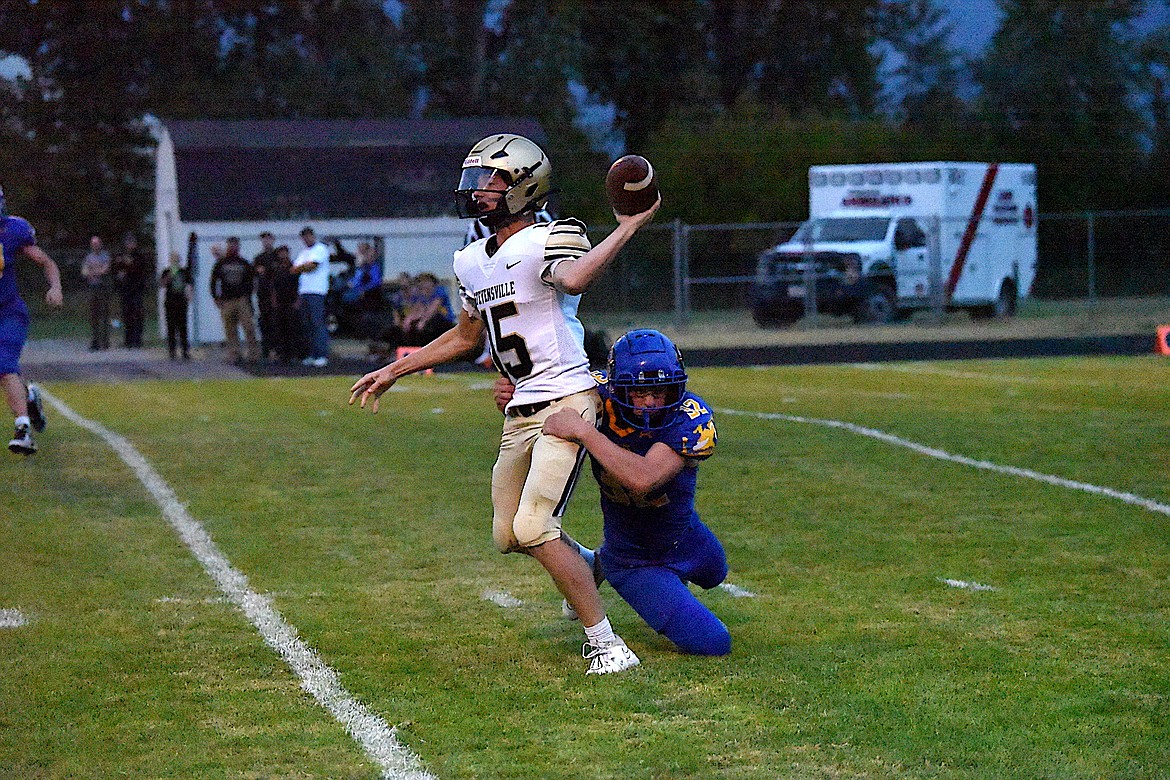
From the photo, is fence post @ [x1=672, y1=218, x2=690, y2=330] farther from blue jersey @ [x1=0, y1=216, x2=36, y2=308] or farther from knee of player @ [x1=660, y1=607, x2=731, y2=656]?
knee of player @ [x1=660, y1=607, x2=731, y2=656]

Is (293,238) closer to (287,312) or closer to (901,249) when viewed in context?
(287,312)

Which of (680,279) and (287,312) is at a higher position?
(680,279)

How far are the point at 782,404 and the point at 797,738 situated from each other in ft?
32.6

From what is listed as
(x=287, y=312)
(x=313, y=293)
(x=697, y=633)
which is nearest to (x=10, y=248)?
(x=697, y=633)

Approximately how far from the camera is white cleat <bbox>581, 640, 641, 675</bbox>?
17.2 ft

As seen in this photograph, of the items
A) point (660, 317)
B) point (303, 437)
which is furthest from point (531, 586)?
point (660, 317)

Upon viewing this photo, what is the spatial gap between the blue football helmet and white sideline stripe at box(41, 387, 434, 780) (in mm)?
1328

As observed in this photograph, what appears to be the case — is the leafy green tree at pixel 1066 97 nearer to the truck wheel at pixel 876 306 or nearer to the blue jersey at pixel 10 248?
the truck wheel at pixel 876 306

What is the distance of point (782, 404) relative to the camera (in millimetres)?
14336

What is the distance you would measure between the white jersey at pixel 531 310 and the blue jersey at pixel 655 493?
21cm

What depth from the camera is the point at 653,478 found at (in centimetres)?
529

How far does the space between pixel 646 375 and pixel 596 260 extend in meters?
0.47

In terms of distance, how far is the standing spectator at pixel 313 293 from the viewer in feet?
67.7

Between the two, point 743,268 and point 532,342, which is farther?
point 743,268
